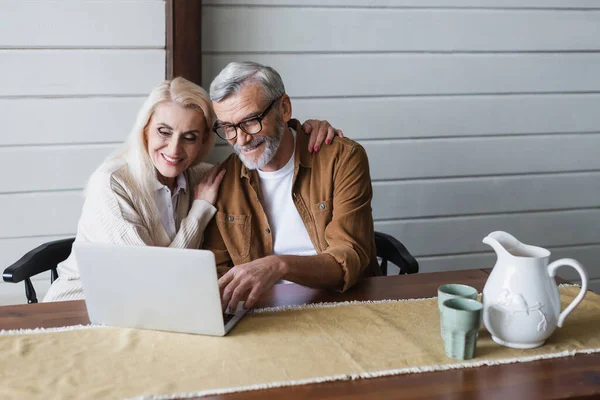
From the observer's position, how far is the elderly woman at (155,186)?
214 cm

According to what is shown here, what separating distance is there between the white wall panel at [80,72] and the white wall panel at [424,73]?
25cm

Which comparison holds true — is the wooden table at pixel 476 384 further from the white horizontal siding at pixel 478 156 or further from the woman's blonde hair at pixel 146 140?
the white horizontal siding at pixel 478 156

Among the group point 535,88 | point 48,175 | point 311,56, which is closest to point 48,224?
point 48,175

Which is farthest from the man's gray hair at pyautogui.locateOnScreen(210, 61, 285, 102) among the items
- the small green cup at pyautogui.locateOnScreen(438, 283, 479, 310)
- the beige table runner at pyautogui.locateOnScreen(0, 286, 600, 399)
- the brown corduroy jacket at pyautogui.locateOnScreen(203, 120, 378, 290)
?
the small green cup at pyautogui.locateOnScreen(438, 283, 479, 310)

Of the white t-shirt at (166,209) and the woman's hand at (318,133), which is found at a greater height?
the woman's hand at (318,133)

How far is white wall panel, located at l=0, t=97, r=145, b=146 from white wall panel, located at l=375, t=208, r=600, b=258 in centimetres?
119

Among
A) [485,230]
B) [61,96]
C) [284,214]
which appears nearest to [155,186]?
[284,214]

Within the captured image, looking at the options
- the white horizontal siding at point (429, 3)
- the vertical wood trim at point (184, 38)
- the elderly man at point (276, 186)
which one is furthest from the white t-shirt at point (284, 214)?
the white horizontal siding at point (429, 3)

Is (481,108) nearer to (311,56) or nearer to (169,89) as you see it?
(311,56)

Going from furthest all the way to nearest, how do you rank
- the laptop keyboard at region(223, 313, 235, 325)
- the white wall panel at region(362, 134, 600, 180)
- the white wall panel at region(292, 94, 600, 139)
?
the white wall panel at region(362, 134, 600, 180)
the white wall panel at region(292, 94, 600, 139)
the laptop keyboard at region(223, 313, 235, 325)

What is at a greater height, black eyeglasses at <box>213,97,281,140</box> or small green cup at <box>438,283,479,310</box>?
black eyeglasses at <box>213,97,281,140</box>

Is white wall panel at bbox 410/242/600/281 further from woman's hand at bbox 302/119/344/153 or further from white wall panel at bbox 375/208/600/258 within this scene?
woman's hand at bbox 302/119/344/153

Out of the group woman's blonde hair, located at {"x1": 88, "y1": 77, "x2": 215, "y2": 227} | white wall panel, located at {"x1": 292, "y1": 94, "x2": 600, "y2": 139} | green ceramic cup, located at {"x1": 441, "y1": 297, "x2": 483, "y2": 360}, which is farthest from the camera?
white wall panel, located at {"x1": 292, "y1": 94, "x2": 600, "y2": 139}

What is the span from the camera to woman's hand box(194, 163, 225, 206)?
235 centimetres
